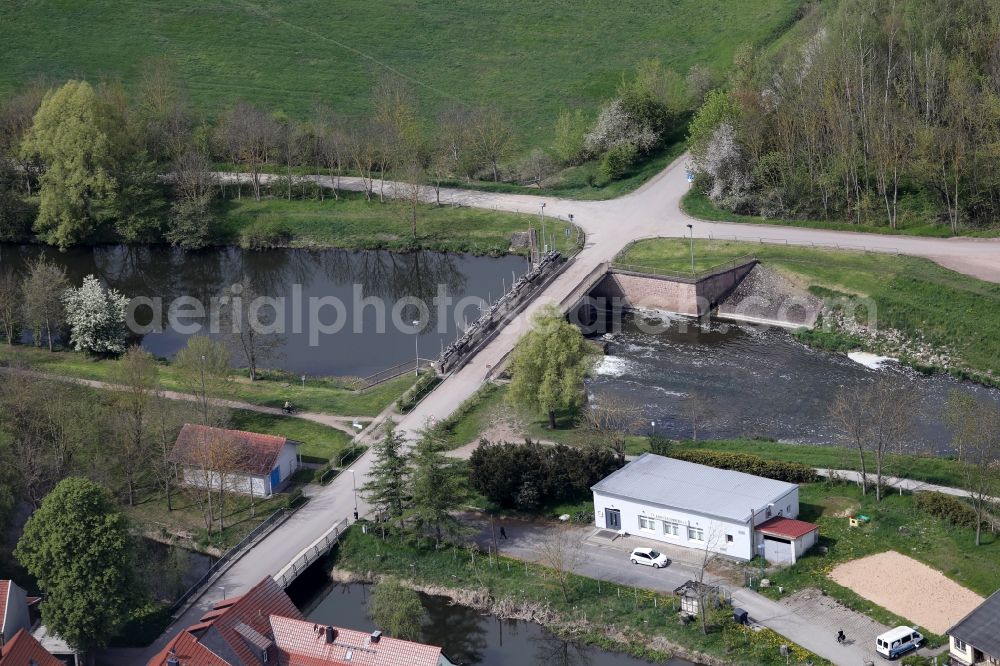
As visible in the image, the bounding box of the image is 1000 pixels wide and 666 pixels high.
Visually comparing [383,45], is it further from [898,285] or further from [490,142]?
[898,285]

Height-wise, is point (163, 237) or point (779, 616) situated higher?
point (163, 237)

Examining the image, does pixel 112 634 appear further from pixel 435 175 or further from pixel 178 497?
pixel 435 175

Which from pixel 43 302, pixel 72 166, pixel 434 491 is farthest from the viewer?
pixel 72 166

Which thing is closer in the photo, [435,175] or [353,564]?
[353,564]

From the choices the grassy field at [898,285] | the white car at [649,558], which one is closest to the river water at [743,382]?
the grassy field at [898,285]

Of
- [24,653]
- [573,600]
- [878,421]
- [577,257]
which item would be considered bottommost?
[573,600]

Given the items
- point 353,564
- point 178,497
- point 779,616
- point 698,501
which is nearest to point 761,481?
point 698,501

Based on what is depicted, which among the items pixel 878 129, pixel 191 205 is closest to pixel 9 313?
pixel 191 205
